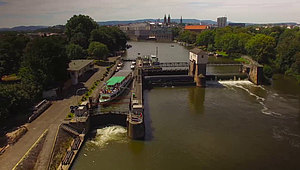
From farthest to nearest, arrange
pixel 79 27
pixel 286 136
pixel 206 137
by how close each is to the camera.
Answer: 1. pixel 79 27
2. pixel 286 136
3. pixel 206 137

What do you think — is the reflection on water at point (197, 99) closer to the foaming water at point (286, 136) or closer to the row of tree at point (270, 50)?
the foaming water at point (286, 136)

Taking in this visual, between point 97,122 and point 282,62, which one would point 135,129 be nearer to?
point 97,122

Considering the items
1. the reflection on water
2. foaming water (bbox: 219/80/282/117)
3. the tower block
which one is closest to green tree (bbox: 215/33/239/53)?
foaming water (bbox: 219/80/282/117)

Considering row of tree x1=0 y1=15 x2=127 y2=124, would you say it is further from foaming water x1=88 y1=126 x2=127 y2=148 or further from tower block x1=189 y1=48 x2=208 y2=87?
tower block x1=189 y1=48 x2=208 y2=87

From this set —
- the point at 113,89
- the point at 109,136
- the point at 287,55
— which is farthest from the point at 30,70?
the point at 287,55

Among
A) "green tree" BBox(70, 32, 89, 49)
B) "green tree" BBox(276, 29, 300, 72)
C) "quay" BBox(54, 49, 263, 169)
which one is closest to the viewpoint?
"quay" BBox(54, 49, 263, 169)

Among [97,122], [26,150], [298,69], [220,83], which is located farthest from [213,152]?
[298,69]

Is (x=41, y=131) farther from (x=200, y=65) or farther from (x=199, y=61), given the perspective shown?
(x=200, y=65)

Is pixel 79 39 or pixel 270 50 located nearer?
pixel 270 50
